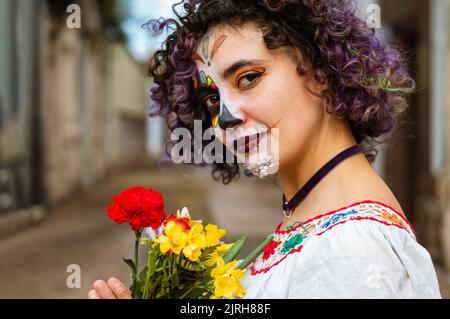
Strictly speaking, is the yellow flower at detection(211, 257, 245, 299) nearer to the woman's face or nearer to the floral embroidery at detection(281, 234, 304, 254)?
the floral embroidery at detection(281, 234, 304, 254)

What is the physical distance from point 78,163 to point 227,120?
14360 millimetres

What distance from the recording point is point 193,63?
1.73m

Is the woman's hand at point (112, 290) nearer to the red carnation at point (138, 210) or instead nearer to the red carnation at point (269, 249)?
the red carnation at point (138, 210)

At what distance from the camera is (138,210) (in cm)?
135

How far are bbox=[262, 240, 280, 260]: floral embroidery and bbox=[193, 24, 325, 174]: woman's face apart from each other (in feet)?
0.62

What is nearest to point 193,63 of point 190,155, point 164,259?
point 190,155

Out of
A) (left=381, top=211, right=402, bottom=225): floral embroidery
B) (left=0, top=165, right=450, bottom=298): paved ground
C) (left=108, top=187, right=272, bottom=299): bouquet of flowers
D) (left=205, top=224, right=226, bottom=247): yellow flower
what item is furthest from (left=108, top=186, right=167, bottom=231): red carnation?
(left=0, top=165, right=450, bottom=298): paved ground

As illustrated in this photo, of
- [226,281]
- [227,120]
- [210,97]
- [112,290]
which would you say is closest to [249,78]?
[227,120]

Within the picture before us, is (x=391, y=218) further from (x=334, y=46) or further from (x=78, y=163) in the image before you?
(x=78, y=163)

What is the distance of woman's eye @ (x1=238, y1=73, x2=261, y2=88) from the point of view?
4.85ft

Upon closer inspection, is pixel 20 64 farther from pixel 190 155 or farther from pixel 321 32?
pixel 321 32
